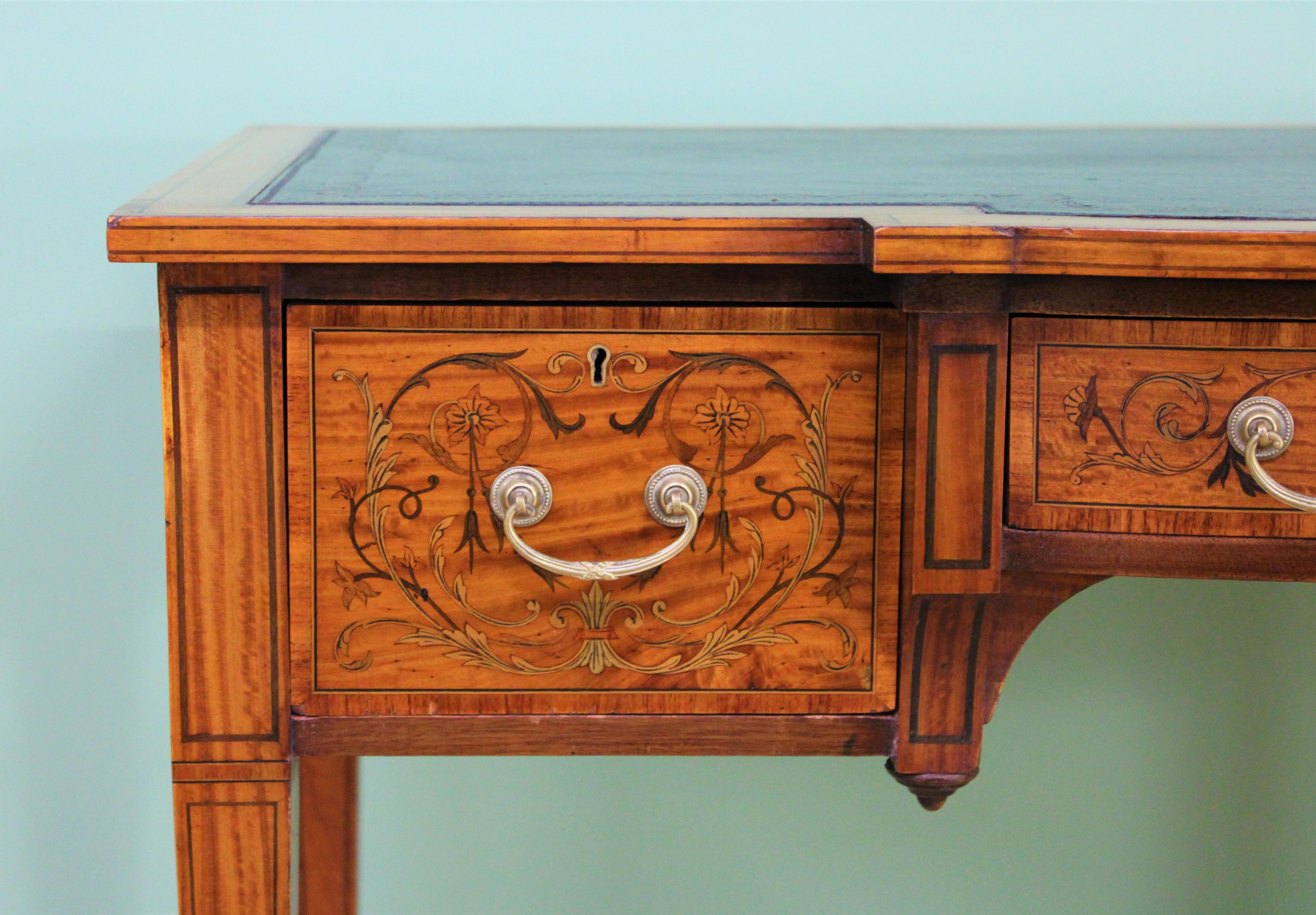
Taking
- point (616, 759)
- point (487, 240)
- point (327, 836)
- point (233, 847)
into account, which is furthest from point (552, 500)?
A: point (616, 759)

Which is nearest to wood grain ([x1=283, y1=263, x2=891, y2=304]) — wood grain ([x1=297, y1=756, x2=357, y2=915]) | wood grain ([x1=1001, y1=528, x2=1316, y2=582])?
wood grain ([x1=1001, y1=528, x2=1316, y2=582])

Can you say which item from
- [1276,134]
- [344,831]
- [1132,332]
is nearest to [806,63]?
[1276,134]

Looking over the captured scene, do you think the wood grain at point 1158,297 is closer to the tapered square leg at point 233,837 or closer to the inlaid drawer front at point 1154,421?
the inlaid drawer front at point 1154,421

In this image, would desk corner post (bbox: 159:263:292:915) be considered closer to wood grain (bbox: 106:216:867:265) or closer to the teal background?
wood grain (bbox: 106:216:867:265)

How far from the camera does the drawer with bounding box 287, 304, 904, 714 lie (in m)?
0.57

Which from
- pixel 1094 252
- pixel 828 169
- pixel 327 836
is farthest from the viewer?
pixel 327 836

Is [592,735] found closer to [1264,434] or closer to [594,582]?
[594,582]

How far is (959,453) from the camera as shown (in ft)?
1.80

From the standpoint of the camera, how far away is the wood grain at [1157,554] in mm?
562

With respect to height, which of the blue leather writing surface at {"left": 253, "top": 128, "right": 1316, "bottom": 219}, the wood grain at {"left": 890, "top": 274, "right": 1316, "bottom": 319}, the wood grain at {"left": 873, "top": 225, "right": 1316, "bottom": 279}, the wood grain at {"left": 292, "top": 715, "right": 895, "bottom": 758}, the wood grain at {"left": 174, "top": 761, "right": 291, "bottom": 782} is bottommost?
the wood grain at {"left": 174, "top": 761, "right": 291, "bottom": 782}

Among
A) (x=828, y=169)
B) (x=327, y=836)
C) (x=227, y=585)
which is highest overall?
(x=828, y=169)

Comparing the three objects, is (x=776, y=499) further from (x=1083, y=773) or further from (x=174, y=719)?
(x=1083, y=773)

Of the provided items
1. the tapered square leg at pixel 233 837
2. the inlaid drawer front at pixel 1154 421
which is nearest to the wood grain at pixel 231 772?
the tapered square leg at pixel 233 837

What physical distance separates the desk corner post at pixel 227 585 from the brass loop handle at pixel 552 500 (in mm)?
100
